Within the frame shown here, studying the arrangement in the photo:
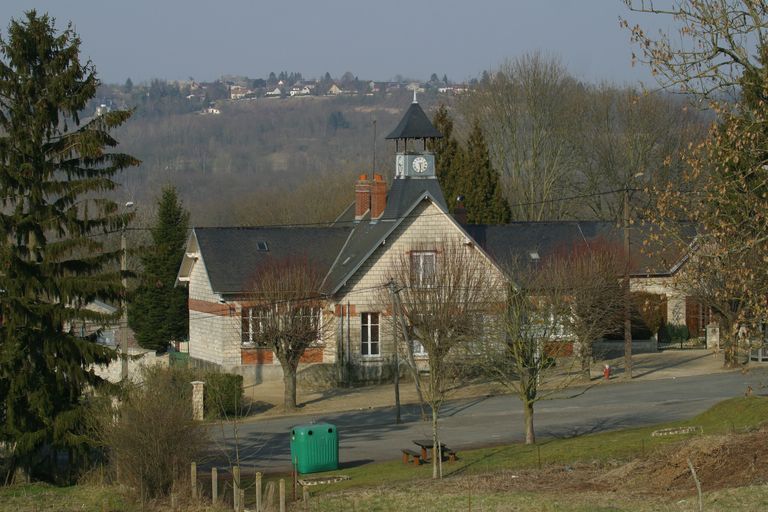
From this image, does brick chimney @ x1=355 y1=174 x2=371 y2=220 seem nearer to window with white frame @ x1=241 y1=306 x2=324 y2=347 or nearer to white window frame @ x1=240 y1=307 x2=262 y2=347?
white window frame @ x1=240 y1=307 x2=262 y2=347

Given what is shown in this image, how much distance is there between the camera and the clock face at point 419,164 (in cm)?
4528

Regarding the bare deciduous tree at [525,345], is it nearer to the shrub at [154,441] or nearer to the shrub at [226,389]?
the shrub at [154,441]

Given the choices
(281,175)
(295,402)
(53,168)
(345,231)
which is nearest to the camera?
(53,168)

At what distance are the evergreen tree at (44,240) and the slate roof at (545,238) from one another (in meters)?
21.5

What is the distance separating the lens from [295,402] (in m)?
37.2

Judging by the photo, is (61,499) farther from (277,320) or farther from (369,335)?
(369,335)

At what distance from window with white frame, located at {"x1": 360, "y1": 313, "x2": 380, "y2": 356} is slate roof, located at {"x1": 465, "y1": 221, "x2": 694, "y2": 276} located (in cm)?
566

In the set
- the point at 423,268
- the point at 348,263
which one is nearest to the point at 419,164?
the point at 348,263

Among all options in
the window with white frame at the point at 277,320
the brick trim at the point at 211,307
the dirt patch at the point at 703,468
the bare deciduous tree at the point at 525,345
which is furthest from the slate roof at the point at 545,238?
the dirt patch at the point at 703,468

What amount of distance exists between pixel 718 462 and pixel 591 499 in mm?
2506

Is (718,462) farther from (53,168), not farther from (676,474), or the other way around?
(53,168)

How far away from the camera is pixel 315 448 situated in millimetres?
25031

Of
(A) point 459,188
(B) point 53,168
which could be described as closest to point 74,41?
(B) point 53,168

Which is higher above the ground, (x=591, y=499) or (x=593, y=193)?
(x=593, y=193)
